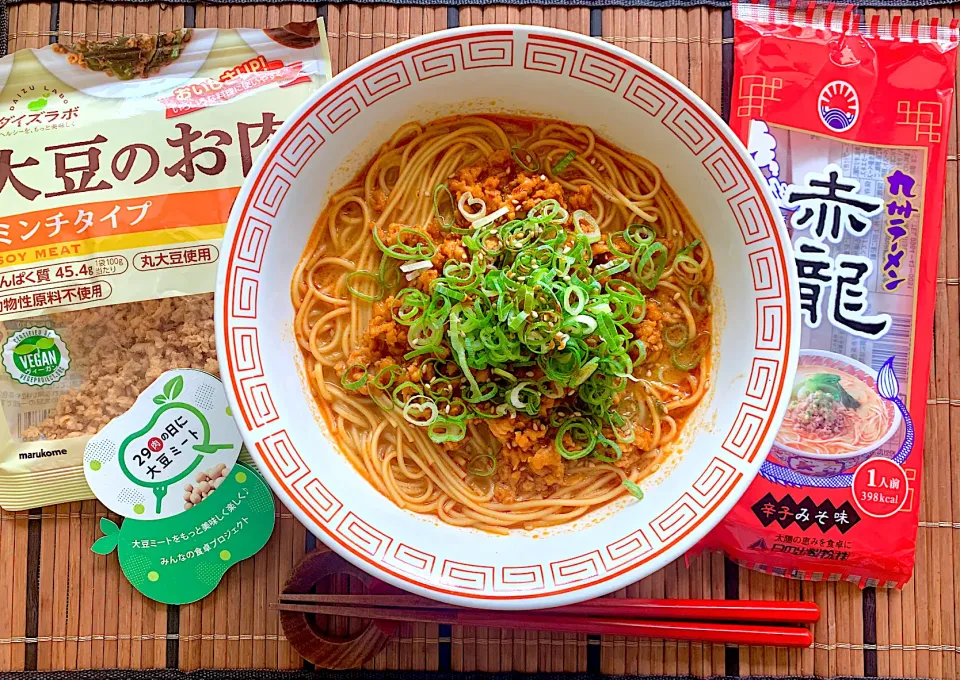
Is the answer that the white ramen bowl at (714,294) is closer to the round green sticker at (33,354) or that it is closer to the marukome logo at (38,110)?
the round green sticker at (33,354)

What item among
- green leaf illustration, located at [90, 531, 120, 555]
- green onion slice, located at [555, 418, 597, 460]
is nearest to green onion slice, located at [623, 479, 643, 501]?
green onion slice, located at [555, 418, 597, 460]

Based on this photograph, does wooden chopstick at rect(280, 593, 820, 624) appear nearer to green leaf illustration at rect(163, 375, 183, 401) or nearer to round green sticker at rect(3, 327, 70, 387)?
green leaf illustration at rect(163, 375, 183, 401)

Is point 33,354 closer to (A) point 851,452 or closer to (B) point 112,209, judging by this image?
(B) point 112,209

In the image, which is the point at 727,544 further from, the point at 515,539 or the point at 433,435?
the point at 433,435

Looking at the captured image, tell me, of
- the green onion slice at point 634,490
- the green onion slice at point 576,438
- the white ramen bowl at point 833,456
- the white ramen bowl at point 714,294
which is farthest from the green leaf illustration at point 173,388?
the white ramen bowl at point 833,456

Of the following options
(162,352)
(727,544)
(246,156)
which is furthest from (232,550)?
(727,544)

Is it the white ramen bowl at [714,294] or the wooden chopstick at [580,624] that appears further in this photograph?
the wooden chopstick at [580,624]

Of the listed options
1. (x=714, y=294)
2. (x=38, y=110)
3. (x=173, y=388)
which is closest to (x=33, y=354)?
(x=173, y=388)
